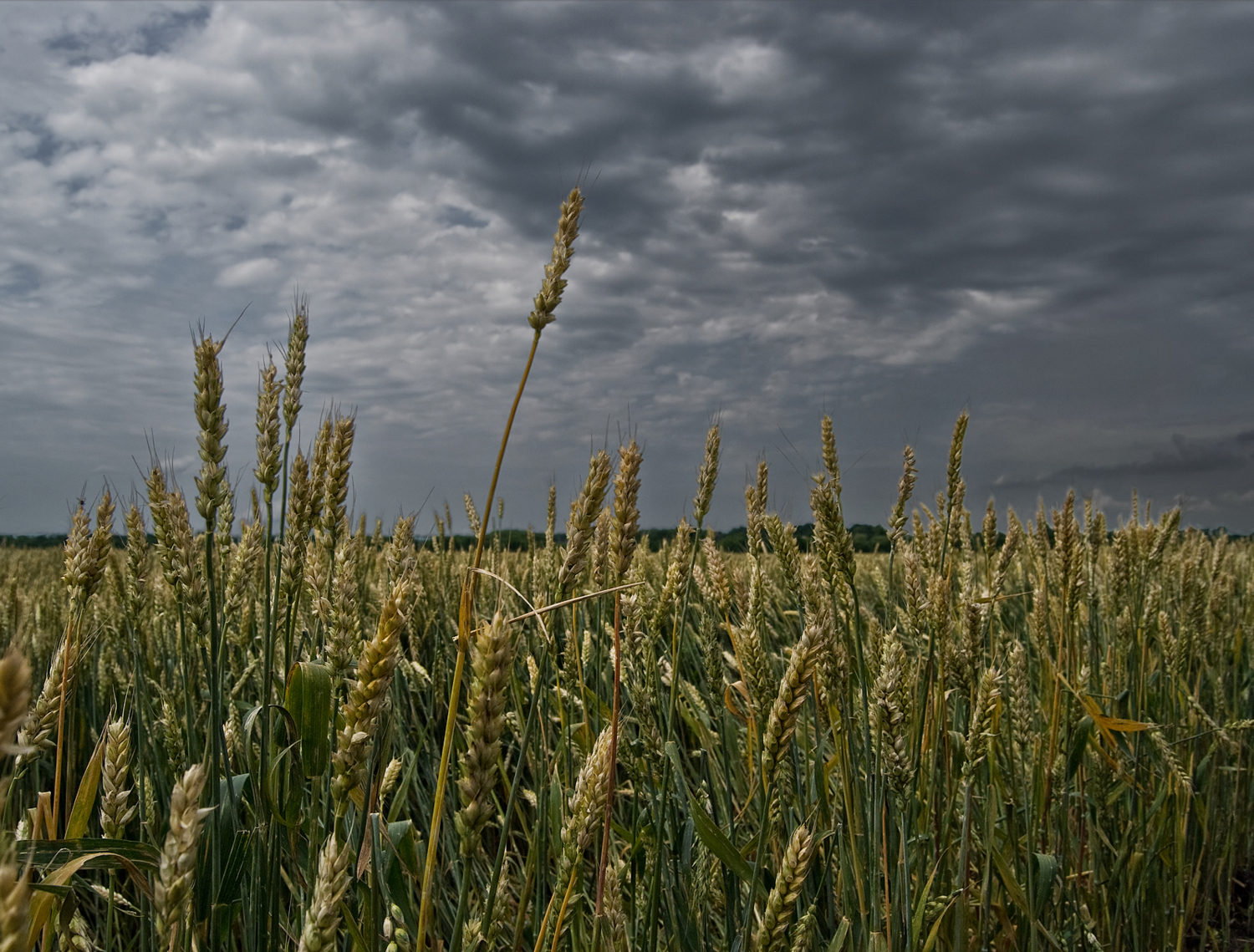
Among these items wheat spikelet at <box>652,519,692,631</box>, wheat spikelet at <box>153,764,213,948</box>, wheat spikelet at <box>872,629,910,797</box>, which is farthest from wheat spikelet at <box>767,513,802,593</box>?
wheat spikelet at <box>153,764,213,948</box>

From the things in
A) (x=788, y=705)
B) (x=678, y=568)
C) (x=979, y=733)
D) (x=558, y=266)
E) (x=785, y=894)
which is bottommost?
(x=785, y=894)

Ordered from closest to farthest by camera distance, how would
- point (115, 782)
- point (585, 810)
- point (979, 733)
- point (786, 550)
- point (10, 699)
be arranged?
point (10, 699) → point (585, 810) → point (115, 782) → point (979, 733) → point (786, 550)

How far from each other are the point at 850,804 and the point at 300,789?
1.19m

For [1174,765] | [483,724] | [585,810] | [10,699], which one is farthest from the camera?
[1174,765]

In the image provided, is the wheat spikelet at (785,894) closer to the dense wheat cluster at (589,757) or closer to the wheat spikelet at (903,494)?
the dense wheat cluster at (589,757)

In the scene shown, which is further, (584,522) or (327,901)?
(584,522)

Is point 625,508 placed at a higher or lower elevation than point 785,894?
higher

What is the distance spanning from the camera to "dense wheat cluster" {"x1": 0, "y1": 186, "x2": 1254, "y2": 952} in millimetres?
1199

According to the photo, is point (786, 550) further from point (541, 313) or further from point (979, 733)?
point (541, 313)

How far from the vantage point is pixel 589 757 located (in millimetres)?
1227

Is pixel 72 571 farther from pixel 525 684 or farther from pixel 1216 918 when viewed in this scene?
pixel 1216 918

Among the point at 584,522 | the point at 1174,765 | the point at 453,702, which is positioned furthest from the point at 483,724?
the point at 1174,765

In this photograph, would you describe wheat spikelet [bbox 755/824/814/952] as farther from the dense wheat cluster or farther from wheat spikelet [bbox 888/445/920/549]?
wheat spikelet [bbox 888/445/920/549]

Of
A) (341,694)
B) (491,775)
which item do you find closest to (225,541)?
(341,694)
